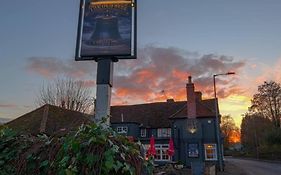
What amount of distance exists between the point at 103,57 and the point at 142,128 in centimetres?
2877

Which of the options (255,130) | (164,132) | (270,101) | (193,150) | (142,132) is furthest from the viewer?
(255,130)

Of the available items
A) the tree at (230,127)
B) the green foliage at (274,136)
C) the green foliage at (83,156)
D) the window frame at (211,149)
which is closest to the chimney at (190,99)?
the window frame at (211,149)

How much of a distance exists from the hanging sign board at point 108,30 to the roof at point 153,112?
24.9 m

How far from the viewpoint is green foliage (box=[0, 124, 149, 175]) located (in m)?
2.49

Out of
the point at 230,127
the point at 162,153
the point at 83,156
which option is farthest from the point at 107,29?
the point at 230,127

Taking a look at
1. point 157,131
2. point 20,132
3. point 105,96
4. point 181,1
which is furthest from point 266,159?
point 20,132

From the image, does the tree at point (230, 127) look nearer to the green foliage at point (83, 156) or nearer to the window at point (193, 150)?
the window at point (193, 150)

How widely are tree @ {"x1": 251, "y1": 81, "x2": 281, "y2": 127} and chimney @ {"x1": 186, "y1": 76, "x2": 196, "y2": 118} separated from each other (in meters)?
27.0

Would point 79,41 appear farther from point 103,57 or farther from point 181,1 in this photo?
point 181,1

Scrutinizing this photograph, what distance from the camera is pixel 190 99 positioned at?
3450 cm

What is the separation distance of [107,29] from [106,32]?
0.50 feet

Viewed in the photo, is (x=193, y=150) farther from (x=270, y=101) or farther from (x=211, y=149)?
(x=270, y=101)

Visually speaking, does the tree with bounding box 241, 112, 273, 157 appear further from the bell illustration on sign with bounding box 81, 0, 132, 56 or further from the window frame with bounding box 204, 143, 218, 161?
the bell illustration on sign with bounding box 81, 0, 132, 56

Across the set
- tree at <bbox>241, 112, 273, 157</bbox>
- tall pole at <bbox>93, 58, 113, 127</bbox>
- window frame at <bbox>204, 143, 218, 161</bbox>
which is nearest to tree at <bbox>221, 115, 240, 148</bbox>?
tree at <bbox>241, 112, 273, 157</bbox>
